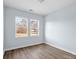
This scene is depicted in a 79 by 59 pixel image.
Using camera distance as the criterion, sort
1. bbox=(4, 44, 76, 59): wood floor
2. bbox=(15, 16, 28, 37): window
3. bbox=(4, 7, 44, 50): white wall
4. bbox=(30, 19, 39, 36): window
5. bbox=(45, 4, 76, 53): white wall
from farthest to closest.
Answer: bbox=(30, 19, 39, 36): window, bbox=(15, 16, 28, 37): window, bbox=(4, 7, 44, 50): white wall, bbox=(45, 4, 76, 53): white wall, bbox=(4, 44, 76, 59): wood floor

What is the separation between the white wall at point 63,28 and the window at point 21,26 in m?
1.90

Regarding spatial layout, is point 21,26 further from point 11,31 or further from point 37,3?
point 37,3

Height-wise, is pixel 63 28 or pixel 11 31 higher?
pixel 63 28

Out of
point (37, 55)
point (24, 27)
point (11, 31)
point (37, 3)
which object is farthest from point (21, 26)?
point (37, 55)

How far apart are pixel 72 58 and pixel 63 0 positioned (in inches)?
106

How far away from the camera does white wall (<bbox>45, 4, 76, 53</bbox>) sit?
302 cm

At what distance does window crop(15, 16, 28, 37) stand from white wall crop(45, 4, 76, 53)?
1.90 metres

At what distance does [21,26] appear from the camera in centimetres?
411

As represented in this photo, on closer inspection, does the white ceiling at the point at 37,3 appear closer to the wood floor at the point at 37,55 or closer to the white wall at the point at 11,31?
the white wall at the point at 11,31

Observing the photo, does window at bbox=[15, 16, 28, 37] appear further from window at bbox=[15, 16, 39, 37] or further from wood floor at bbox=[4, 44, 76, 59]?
wood floor at bbox=[4, 44, 76, 59]

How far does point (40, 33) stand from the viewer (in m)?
5.06

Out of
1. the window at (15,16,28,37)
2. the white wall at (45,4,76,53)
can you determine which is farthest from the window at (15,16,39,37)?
the white wall at (45,4,76,53)

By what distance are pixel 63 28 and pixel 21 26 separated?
2883 mm

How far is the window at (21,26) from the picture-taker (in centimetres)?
391
